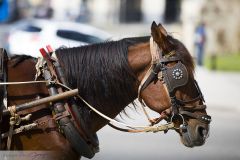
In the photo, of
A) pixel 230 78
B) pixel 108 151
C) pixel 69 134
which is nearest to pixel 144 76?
pixel 69 134

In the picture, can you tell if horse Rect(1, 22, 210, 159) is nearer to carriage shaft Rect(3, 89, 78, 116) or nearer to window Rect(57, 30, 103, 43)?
carriage shaft Rect(3, 89, 78, 116)

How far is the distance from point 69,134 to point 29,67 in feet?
2.01

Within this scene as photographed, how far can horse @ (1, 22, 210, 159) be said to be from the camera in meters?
5.26

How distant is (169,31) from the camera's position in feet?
28.9

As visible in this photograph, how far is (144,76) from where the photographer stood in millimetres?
5449

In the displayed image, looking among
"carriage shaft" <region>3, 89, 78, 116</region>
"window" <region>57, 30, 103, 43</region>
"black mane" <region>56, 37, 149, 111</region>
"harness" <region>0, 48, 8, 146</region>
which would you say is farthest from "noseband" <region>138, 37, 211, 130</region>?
"window" <region>57, 30, 103, 43</region>

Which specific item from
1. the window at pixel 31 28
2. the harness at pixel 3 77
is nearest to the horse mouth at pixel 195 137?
the harness at pixel 3 77

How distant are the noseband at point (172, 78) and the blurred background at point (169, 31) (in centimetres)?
40

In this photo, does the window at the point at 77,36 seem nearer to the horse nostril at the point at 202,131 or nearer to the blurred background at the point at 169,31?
the blurred background at the point at 169,31

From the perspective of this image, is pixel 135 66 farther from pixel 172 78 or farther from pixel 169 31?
pixel 169 31

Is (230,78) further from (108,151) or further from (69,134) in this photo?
(69,134)

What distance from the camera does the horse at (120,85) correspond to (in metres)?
5.26

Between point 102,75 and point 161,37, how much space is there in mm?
532

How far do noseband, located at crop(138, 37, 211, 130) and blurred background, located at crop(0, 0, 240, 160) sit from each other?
397 mm
